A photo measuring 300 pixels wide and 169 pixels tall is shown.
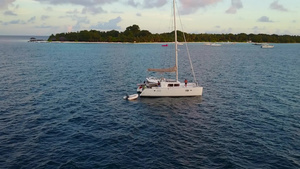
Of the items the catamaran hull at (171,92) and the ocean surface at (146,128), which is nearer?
the ocean surface at (146,128)

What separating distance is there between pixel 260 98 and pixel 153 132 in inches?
975

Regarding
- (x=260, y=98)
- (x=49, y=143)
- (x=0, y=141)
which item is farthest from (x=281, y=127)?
(x=0, y=141)

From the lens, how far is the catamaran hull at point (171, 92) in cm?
4353

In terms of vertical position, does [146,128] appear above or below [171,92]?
below

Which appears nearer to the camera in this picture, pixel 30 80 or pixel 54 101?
pixel 54 101

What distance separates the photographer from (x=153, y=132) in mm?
29391

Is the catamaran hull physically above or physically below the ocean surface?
above

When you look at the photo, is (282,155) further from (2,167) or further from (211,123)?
(2,167)

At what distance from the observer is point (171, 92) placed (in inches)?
1721

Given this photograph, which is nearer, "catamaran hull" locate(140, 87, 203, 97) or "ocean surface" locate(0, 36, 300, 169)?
"ocean surface" locate(0, 36, 300, 169)

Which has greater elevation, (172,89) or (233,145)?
(172,89)

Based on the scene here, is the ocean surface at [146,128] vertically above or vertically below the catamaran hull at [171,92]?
below

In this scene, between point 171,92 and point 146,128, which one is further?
point 171,92

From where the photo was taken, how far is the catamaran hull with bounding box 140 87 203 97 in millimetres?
43531
